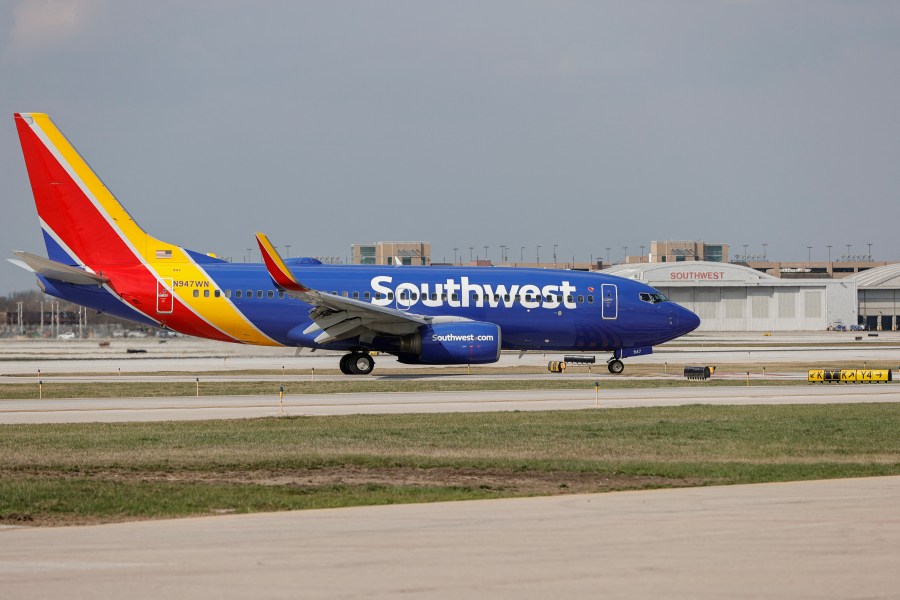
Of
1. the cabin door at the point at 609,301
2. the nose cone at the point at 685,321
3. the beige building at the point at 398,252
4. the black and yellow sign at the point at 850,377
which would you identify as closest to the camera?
the black and yellow sign at the point at 850,377

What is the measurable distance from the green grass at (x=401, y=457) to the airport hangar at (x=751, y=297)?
92.7 metres

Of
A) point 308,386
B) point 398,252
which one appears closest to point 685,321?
point 308,386

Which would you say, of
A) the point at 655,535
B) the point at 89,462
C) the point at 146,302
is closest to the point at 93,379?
the point at 146,302

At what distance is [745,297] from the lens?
118 meters

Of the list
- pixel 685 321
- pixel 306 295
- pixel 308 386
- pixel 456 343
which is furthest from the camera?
pixel 685 321

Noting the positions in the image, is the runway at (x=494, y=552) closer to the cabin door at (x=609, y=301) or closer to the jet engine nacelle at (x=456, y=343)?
the jet engine nacelle at (x=456, y=343)

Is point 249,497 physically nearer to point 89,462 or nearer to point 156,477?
point 156,477

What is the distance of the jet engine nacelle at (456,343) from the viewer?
3947cm

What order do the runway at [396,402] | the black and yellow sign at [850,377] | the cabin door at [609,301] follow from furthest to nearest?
1. the cabin door at [609,301]
2. the black and yellow sign at [850,377]
3. the runway at [396,402]

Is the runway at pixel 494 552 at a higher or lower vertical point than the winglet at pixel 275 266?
lower

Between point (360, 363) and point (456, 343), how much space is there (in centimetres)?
471

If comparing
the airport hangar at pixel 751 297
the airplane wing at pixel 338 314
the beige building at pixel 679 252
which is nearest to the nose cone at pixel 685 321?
the airplane wing at pixel 338 314

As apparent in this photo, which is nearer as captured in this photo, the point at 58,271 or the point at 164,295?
the point at 58,271

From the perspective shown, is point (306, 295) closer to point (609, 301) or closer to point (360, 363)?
point (360, 363)
